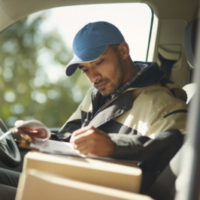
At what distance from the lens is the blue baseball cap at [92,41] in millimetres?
1708

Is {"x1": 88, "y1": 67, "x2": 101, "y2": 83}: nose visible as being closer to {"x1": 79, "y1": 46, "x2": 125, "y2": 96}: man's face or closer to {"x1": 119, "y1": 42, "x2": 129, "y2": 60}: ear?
{"x1": 79, "y1": 46, "x2": 125, "y2": 96}: man's face

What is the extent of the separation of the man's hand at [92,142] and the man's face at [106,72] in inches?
22.2

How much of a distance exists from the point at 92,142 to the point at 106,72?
64 centimetres

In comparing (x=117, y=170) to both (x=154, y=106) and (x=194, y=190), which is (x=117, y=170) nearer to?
(x=194, y=190)

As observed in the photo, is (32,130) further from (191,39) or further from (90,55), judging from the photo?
(191,39)

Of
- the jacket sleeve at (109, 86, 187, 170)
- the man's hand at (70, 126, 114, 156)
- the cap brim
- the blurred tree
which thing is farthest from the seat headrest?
the blurred tree

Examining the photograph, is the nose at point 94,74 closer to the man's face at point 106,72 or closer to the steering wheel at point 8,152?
the man's face at point 106,72

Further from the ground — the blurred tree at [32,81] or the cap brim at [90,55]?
the cap brim at [90,55]

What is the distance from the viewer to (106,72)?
1787 millimetres

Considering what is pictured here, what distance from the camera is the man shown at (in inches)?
50.1

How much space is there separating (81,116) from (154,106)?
563 mm

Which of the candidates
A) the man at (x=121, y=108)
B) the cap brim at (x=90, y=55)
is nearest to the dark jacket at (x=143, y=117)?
the man at (x=121, y=108)

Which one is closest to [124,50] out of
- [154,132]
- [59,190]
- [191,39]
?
[191,39]

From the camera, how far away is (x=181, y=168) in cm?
108
